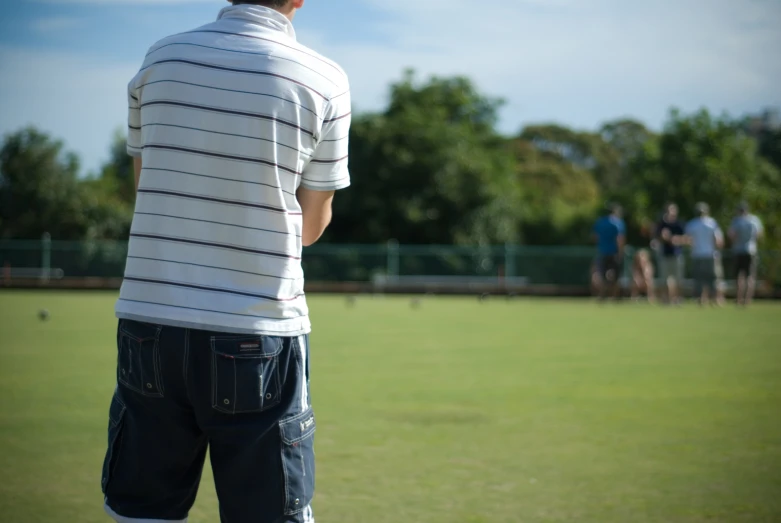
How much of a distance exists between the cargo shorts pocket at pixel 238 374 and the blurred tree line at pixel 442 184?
3366 cm

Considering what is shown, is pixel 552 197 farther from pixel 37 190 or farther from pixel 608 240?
pixel 608 240

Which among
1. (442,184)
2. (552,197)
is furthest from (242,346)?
(552,197)

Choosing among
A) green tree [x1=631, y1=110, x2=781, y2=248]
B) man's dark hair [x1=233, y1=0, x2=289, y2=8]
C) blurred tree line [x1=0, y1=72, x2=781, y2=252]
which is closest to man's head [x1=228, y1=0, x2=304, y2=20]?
man's dark hair [x1=233, y1=0, x2=289, y2=8]

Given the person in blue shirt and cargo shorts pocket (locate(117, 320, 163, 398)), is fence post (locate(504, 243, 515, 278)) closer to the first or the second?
the person in blue shirt

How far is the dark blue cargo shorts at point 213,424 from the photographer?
2.36 metres

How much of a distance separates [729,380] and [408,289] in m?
22.8

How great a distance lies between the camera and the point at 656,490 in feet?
15.1

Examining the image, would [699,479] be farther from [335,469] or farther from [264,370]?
[264,370]

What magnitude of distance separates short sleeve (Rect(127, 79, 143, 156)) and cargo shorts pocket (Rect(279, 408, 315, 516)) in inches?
32.2

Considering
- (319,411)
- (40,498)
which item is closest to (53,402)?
(319,411)

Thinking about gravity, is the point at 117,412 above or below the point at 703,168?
below

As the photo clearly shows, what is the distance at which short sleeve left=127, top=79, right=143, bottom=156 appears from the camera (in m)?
2.55

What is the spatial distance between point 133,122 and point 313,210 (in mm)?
535

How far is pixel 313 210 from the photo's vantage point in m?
2.56
